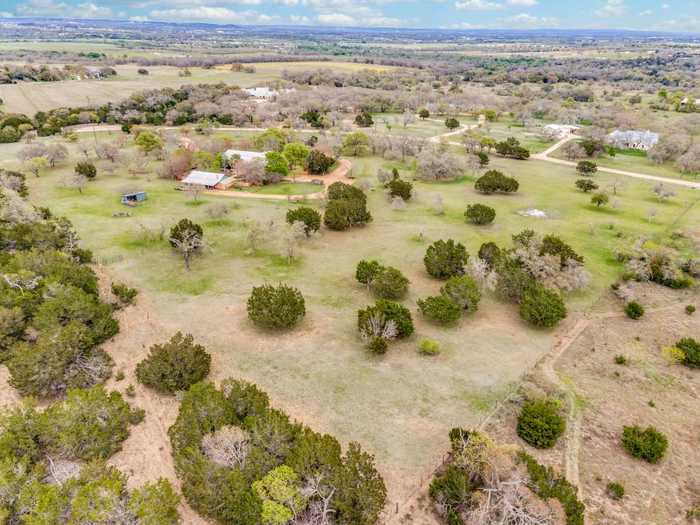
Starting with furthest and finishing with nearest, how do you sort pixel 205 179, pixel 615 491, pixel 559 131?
pixel 559 131
pixel 205 179
pixel 615 491

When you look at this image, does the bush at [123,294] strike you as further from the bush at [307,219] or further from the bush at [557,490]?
the bush at [557,490]

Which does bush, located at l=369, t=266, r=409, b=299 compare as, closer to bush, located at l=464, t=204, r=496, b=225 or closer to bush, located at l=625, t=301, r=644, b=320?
bush, located at l=625, t=301, r=644, b=320

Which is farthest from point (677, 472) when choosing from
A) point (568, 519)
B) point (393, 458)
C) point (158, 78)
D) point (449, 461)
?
point (158, 78)

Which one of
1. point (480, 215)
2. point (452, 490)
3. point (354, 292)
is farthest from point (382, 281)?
point (480, 215)

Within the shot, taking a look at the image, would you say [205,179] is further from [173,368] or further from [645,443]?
[645,443]

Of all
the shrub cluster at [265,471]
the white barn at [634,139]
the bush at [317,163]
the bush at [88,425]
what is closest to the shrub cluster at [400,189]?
the bush at [317,163]

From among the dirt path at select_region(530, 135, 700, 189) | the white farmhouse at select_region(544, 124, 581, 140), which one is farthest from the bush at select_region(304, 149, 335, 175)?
the white farmhouse at select_region(544, 124, 581, 140)

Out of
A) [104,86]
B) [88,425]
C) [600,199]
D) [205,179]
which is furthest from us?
[104,86]
